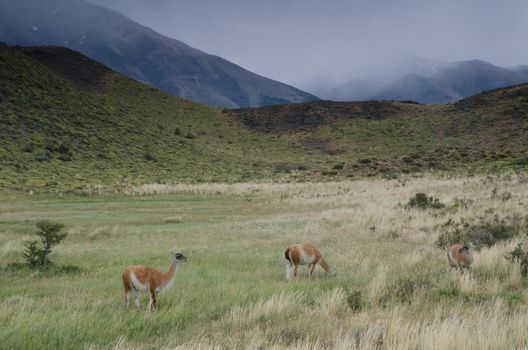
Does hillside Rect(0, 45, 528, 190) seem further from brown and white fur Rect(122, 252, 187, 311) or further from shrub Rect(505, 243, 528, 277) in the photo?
shrub Rect(505, 243, 528, 277)

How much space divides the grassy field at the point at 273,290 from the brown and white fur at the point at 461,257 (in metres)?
0.39

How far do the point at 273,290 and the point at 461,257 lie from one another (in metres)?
4.27

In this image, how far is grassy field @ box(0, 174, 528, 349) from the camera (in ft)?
19.2

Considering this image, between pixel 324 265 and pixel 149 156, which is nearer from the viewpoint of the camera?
pixel 324 265

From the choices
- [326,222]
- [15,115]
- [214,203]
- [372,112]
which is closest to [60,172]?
[15,115]

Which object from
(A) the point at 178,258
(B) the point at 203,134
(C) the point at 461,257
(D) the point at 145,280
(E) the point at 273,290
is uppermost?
(B) the point at 203,134

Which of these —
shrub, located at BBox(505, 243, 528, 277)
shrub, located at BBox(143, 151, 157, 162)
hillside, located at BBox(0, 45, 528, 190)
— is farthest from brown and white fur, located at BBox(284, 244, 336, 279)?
shrub, located at BBox(143, 151, 157, 162)

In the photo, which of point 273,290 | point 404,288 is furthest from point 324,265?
point 404,288

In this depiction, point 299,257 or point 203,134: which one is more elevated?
point 203,134

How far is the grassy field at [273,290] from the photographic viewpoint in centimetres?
586

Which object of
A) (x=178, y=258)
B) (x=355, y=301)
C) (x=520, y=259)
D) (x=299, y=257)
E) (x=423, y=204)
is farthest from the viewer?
(x=423, y=204)

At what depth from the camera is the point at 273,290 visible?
8.80 meters

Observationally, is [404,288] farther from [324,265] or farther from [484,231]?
[484,231]

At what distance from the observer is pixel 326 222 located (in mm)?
22062
